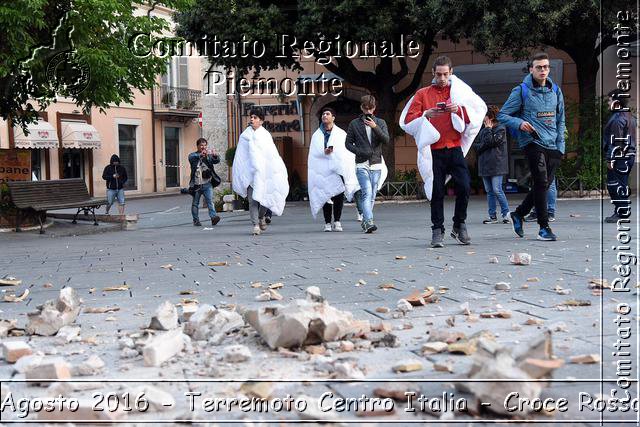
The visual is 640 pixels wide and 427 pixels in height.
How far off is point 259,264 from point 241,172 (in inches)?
178

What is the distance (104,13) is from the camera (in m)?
13.9

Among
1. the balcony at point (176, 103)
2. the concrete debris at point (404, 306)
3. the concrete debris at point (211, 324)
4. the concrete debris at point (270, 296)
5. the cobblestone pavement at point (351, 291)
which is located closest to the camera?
the cobblestone pavement at point (351, 291)

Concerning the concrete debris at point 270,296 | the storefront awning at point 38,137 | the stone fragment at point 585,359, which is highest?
the storefront awning at point 38,137

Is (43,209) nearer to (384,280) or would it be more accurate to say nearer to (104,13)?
(104,13)

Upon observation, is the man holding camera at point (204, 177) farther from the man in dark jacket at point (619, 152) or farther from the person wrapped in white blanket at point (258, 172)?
the man in dark jacket at point (619, 152)

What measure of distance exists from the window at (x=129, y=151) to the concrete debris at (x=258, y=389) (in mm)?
37642

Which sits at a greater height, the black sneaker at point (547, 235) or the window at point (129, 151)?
the window at point (129, 151)

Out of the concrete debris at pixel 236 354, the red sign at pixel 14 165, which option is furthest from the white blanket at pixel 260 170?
the concrete debris at pixel 236 354

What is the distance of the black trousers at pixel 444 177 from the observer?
8.15 m

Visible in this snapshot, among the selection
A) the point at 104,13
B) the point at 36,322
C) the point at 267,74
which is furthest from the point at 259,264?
the point at 267,74

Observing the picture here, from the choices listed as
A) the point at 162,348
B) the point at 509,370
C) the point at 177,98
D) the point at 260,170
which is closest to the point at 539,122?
the point at 260,170

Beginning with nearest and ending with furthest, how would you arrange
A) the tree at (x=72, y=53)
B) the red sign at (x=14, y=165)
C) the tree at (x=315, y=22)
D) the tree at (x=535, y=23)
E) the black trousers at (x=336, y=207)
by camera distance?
the black trousers at (x=336, y=207) → the tree at (x=72, y=53) → the red sign at (x=14, y=165) → the tree at (x=535, y=23) → the tree at (x=315, y=22)

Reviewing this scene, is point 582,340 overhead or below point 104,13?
below

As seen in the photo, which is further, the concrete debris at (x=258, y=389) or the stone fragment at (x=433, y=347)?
the stone fragment at (x=433, y=347)
